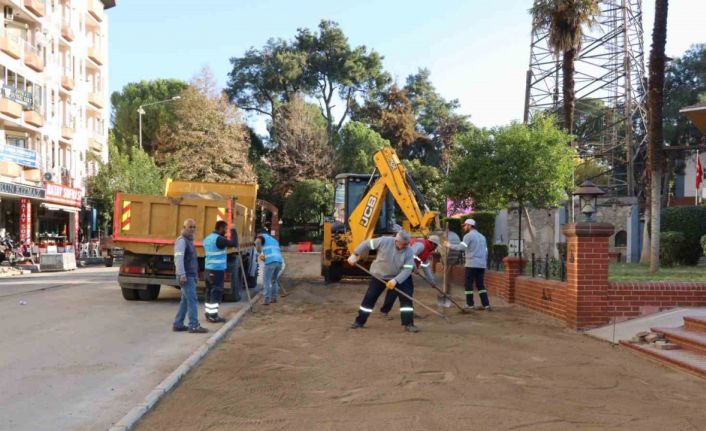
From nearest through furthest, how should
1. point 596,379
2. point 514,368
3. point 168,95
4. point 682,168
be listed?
point 596,379 < point 514,368 < point 682,168 < point 168,95

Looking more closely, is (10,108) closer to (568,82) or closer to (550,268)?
(568,82)

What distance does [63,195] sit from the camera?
40.5 metres

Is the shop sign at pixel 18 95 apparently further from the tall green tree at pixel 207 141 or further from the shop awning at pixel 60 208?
the tall green tree at pixel 207 141

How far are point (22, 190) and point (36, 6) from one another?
10168mm

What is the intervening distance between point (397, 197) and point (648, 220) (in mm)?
6202

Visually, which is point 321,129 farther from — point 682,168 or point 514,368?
point 514,368

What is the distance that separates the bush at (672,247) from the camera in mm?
16984

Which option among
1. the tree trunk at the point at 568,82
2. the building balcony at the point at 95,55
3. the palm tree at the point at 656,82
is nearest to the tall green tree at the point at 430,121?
the building balcony at the point at 95,55

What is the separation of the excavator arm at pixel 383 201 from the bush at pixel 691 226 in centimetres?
571

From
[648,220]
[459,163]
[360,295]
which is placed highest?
[459,163]

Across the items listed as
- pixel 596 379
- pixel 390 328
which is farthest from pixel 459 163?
pixel 596 379

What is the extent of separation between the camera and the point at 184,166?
49.2 m

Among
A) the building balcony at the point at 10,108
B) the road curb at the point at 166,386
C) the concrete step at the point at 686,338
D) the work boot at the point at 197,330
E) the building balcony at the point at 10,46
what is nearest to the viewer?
the road curb at the point at 166,386

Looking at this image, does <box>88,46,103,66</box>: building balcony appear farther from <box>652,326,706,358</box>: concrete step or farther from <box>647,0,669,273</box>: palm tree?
<box>652,326,706,358</box>: concrete step
